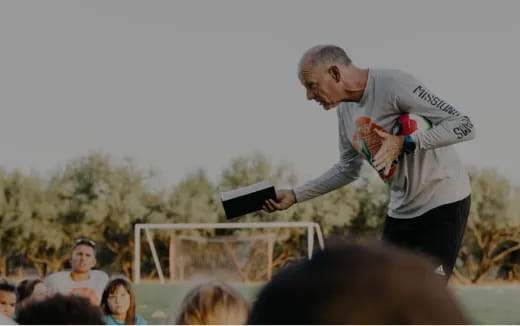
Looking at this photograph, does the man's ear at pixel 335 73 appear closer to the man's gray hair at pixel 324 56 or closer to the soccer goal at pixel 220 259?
the man's gray hair at pixel 324 56

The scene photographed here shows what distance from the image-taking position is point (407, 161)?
3.53 m

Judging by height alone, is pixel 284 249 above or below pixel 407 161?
below

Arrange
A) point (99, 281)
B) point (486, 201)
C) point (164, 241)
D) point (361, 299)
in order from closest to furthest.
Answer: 1. point (361, 299)
2. point (99, 281)
3. point (164, 241)
4. point (486, 201)

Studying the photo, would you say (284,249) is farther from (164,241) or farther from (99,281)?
(99,281)

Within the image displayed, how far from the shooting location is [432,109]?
3.42 m

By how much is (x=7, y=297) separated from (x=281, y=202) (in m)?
2.88

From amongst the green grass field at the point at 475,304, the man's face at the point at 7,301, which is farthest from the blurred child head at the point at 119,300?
the green grass field at the point at 475,304

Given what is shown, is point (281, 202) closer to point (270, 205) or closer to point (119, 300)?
point (270, 205)

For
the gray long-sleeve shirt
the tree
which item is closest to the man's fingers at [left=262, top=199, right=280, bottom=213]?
the gray long-sleeve shirt

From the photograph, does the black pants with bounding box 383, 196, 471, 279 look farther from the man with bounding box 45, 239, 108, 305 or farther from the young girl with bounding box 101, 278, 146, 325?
the man with bounding box 45, 239, 108, 305

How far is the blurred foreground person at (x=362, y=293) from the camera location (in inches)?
20.2

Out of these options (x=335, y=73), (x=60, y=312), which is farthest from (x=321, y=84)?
(x=60, y=312)

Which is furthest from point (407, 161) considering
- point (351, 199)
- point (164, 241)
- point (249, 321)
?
point (351, 199)

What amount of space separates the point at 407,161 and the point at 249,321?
296cm
